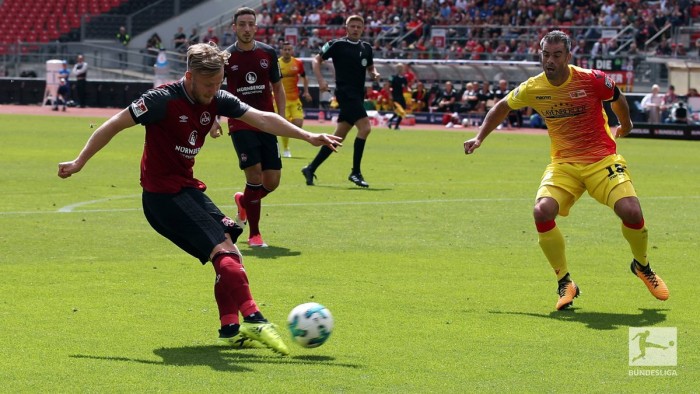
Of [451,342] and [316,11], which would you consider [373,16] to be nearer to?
[316,11]

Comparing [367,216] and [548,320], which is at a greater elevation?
[548,320]

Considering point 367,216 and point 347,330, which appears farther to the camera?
point 367,216

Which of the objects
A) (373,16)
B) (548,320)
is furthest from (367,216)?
(373,16)

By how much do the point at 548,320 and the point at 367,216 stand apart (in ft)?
21.5

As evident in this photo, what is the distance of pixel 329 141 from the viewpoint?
24.3 feet

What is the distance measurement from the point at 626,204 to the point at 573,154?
0.63m

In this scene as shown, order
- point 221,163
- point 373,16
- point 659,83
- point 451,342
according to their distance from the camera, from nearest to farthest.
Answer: point 451,342 → point 221,163 → point 659,83 → point 373,16

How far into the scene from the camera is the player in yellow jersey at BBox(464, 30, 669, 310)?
930 cm

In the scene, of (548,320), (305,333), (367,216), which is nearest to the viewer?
(305,333)

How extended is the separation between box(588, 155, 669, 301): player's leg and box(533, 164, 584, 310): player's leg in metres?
0.18

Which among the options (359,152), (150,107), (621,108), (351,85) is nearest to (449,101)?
(351,85)

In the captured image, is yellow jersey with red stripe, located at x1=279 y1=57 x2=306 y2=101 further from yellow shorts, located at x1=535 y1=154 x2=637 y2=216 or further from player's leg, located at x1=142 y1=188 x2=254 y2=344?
player's leg, located at x1=142 y1=188 x2=254 y2=344

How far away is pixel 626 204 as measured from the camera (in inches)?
366

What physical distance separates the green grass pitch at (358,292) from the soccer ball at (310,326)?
113 millimetres
